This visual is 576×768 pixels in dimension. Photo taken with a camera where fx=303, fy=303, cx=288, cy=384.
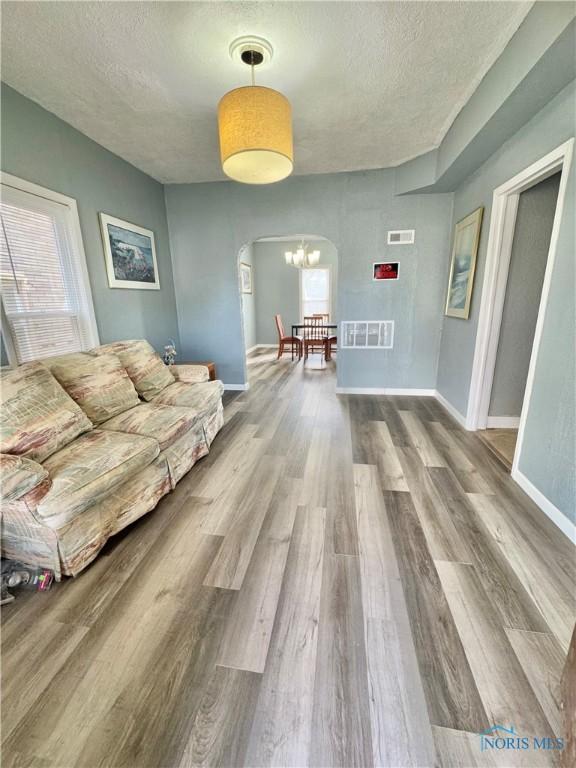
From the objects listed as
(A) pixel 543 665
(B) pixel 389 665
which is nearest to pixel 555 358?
(A) pixel 543 665

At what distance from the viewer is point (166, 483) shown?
2.04 meters

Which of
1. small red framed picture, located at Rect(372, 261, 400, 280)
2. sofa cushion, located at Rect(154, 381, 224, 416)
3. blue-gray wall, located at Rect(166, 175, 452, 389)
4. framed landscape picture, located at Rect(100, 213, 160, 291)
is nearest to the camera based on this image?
sofa cushion, located at Rect(154, 381, 224, 416)

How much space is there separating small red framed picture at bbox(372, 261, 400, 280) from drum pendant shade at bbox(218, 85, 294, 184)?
2228 mm

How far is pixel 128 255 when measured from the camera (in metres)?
3.26

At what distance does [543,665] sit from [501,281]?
2599mm

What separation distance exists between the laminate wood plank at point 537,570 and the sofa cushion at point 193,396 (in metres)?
2.10

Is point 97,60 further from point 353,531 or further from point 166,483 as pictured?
point 353,531

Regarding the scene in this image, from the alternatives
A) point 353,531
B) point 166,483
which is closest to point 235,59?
point 166,483

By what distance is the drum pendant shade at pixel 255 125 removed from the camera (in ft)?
5.62

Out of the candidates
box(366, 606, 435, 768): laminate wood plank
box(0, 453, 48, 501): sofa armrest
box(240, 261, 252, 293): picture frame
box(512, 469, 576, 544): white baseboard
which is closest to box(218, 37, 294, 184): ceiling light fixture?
box(0, 453, 48, 501): sofa armrest

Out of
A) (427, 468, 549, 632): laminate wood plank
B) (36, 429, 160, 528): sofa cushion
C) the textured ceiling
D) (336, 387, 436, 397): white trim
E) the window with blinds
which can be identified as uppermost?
the textured ceiling

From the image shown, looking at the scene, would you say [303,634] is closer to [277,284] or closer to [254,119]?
[254,119]

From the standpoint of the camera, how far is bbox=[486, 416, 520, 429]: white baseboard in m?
2.94

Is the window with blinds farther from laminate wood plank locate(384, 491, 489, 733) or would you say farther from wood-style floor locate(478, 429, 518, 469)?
wood-style floor locate(478, 429, 518, 469)
